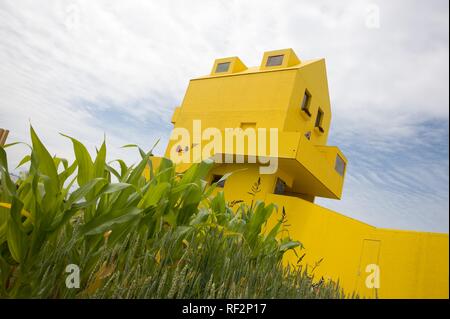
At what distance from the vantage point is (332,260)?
7.73 m

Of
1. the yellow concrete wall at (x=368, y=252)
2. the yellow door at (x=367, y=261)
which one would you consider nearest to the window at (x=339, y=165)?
the yellow concrete wall at (x=368, y=252)

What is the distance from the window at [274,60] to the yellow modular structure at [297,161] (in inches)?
1.8

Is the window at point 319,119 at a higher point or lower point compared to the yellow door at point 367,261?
higher

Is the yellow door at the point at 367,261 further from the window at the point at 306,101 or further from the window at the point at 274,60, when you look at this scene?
the window at the point at 274,60

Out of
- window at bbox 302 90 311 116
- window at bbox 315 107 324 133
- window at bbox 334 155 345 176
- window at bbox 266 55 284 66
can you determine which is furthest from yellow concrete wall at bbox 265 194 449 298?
window at bbox 266 55 284 66

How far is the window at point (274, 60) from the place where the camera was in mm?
12281

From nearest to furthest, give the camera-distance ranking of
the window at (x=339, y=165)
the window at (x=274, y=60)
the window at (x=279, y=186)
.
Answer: the window at (x=279, y=186) → the window at (x=274, y=60) → the window at (x=339, y=165)

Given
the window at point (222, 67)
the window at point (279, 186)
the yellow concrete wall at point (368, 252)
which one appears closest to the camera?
the yellow concrete wall at point (368, 252)

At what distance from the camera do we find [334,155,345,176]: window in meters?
12.7

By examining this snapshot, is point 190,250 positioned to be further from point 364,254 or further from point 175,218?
point 364,254

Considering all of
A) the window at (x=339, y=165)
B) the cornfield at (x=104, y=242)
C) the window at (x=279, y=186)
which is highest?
the window at (x=339, y=165)
